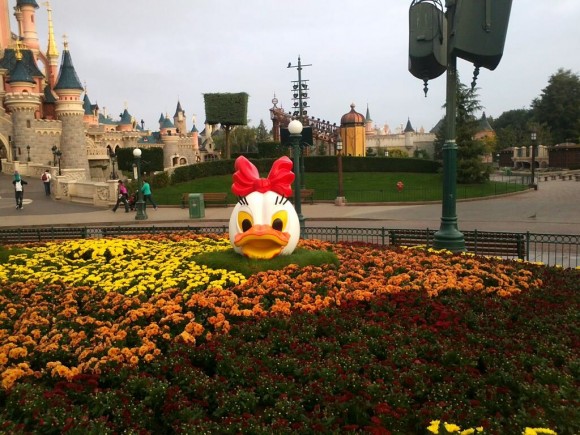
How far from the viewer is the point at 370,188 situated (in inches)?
1319

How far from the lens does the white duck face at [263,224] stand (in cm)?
798

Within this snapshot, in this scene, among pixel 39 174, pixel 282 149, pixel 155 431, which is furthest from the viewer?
pixel 282 149

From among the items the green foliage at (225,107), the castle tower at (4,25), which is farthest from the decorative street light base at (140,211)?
the castle tower at (4,25)

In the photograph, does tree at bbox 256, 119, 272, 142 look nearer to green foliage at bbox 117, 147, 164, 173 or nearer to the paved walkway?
green foliage at bbox 117, 147, 164, 173

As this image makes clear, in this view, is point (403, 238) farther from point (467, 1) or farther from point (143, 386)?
point (143, 386)

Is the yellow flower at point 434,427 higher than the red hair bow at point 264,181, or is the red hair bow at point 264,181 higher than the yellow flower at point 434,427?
the red hair bow at point 264,181

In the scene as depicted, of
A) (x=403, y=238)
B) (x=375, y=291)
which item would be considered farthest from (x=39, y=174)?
(x=375, y=291)

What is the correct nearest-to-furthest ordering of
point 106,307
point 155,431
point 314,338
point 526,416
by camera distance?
point 526,416 < point 155,431 < point 314,338 < point 106,307

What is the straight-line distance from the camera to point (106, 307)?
22.6 ft

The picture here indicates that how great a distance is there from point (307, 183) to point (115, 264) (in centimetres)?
2799

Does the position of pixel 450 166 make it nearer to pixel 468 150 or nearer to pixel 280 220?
pixel 280 220

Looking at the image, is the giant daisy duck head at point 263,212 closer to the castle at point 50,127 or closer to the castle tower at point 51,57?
the castle at point 50,127

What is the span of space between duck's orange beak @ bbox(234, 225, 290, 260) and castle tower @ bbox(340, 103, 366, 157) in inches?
1600

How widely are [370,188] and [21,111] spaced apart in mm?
37053
